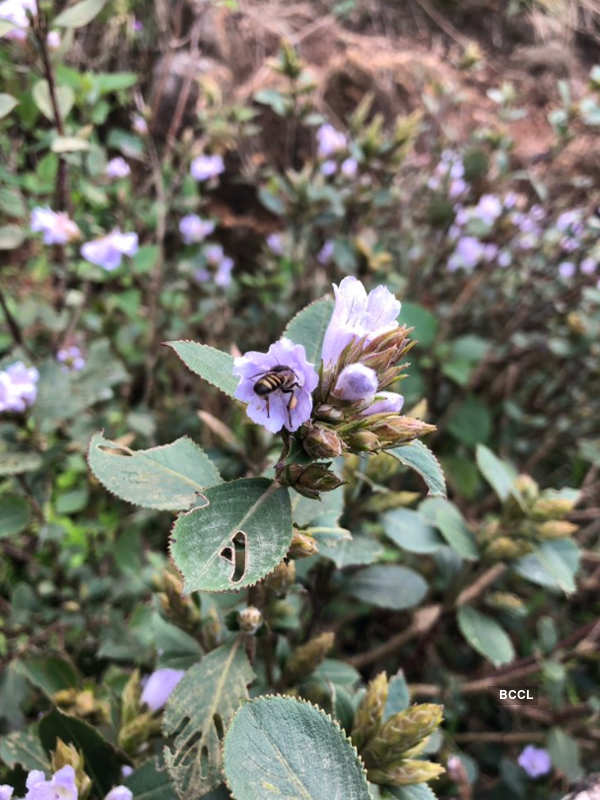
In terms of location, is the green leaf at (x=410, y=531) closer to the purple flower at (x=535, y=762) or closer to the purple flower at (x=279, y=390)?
the purple flower at (x=279, y=390)

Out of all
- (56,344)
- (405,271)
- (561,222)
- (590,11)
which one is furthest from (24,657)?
(590,11)

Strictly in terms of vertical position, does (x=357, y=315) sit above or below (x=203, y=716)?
above

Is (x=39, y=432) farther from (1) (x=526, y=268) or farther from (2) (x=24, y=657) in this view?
(1) (x=526, y=268)

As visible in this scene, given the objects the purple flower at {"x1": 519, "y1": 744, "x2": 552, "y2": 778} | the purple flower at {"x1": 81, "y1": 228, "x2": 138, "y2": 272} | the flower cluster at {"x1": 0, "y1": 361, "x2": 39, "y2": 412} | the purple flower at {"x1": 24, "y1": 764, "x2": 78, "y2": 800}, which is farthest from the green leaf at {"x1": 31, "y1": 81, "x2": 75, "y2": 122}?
the purple flower at {"x1": 519, "y1": 744, "x2": 552, "y2": 778}

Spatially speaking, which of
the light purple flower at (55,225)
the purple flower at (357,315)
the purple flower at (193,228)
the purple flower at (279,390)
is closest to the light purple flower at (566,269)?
the purple flower at (193,228)

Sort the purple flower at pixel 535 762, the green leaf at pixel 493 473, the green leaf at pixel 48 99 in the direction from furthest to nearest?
the purple flower at pixel 535 762, the green leaf at pixel 48 99, the green leaf at pixel 493 473

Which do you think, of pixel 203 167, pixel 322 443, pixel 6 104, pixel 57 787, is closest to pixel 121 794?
pixel 57 787

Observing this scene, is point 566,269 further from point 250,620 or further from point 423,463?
point 250,620
